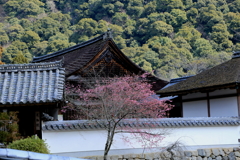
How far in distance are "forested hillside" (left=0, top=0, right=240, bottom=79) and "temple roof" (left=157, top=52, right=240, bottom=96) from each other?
96.1 feet

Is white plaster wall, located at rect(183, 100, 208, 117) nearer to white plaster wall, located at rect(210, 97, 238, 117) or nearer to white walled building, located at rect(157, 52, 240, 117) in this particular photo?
white walled building, located at rect(157, 52, 240, 117)

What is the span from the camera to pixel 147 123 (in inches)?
465

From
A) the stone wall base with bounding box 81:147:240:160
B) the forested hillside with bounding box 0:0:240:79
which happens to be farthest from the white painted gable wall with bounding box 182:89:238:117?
the forested hillside with bounding box 0:0:240:79

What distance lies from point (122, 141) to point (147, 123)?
0.97 meters

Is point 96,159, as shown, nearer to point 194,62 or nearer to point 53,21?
point 194,62

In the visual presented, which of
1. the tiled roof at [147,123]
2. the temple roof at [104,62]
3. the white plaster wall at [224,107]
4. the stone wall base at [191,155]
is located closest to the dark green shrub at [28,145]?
the tiled roof at [147,123]

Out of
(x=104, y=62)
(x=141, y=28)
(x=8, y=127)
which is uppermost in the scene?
(x=141, y=28)

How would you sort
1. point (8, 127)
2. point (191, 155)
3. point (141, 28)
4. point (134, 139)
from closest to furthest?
1. point (8, 127)
2. point (134, 139)
3. point (191, 155)
4. point (141, 28)

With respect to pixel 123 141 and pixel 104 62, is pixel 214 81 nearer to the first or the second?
pixel 104 62

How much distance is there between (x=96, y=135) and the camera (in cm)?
1127

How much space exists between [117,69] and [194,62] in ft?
105

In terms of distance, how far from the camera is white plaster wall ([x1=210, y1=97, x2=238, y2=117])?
47.0 ft

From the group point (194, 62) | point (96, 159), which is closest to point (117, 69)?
point (96, 159)

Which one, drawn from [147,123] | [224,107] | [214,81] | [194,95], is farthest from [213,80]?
[147,123]
